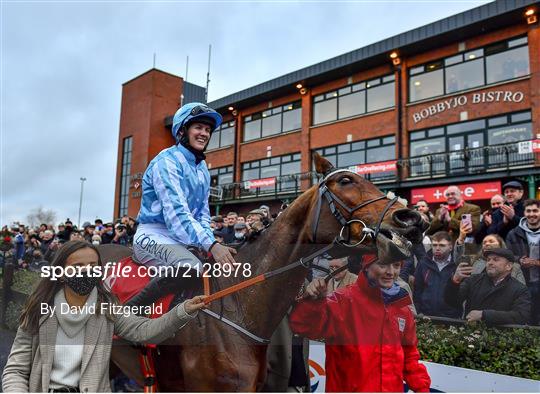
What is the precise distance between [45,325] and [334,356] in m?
1.87

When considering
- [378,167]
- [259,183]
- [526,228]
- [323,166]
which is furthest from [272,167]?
[323,166]

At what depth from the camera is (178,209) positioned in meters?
2.75

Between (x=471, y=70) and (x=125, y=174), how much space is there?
2375 centimetres

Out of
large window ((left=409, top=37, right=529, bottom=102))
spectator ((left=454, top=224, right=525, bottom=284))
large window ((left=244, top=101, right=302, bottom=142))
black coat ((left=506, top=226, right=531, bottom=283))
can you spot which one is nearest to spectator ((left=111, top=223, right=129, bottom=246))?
spectator ((left=454, top=224, right=525, bottom=284))

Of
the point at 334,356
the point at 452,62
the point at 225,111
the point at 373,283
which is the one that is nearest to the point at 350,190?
the point at 373,283

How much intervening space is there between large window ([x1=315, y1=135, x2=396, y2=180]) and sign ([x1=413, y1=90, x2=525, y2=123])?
1.72m

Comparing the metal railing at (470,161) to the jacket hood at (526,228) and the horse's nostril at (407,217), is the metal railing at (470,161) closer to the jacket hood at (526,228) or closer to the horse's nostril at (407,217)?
the jacket hood at (526,228)

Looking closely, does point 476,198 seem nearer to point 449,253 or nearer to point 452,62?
point 452,62

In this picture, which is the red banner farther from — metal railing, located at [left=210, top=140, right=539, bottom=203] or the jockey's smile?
the jockey's smile

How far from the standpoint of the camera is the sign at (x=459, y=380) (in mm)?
3252

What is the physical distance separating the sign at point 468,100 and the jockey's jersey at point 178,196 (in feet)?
55.3

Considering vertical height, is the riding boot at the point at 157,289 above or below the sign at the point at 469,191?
below

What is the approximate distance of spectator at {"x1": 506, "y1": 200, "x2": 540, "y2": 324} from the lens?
3.57m

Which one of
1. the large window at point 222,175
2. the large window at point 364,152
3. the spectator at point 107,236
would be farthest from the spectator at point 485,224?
the large window at point 222,175
